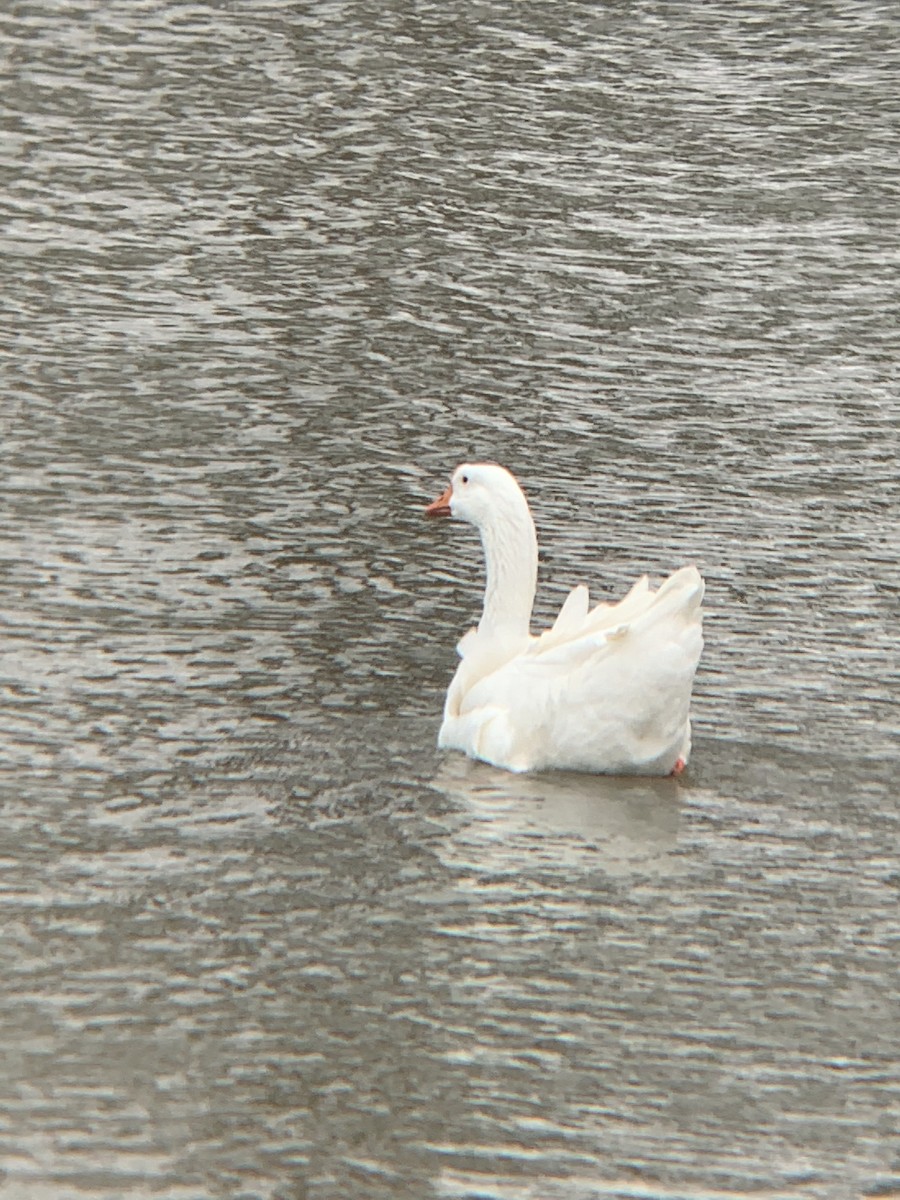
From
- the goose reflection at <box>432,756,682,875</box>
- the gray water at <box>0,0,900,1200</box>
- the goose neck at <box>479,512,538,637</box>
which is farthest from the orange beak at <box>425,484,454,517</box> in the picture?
the goose reflection at <box>432,756,682,875</box>

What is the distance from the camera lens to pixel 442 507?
11.9 meters

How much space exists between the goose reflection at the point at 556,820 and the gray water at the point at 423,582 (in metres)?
0.03

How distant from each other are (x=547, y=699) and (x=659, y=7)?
16.5m

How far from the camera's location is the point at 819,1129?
7.18 m

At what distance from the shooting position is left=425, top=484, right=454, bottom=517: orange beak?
11836 mm

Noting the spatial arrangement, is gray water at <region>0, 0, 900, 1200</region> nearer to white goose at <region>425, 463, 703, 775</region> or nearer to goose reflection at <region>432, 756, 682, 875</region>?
goose reflection at <region>432, 756, 682, 875</region>

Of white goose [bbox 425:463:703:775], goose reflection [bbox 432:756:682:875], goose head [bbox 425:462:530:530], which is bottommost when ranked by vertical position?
goose reflection [bbox 432:756:682:875]

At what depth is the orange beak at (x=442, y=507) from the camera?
11836mm

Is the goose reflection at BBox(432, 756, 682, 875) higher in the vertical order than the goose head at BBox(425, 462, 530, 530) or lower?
lower

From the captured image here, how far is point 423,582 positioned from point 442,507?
3.46 ft

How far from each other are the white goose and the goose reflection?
0.09m

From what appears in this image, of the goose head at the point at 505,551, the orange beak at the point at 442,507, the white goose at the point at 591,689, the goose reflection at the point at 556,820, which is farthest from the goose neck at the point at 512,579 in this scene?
the goose reflection at the point at 556,820

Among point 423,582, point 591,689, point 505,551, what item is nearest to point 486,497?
point 505,551

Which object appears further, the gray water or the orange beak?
the orange beak
